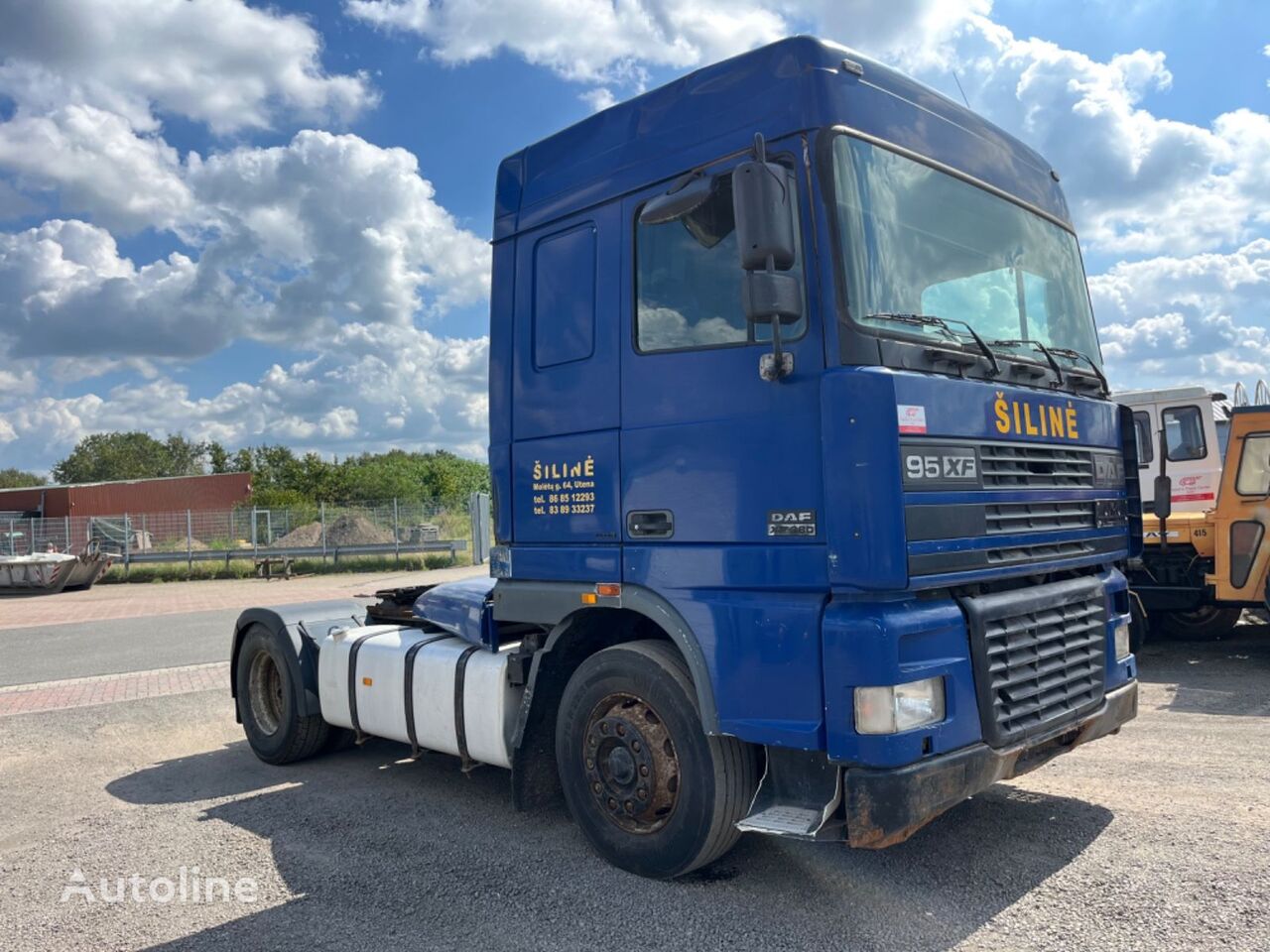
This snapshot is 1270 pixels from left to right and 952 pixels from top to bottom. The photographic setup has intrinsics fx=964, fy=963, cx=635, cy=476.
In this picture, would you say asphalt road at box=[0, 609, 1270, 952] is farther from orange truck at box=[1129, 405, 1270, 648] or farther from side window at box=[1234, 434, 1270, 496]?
side window at box=[1234, 434, 1270, 496]

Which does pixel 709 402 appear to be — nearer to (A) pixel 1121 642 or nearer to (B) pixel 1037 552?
(B) pixel 1037 552

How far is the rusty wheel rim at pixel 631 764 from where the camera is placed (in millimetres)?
4172

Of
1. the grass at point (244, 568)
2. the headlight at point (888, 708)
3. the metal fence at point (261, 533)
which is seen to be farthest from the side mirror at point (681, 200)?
the metal fence at point (261, 533)

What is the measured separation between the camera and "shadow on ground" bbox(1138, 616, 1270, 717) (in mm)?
7395

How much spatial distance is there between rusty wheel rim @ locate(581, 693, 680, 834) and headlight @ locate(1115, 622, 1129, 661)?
2.31 meters

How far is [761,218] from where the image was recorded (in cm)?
361

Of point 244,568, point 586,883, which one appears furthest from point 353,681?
point 244,568

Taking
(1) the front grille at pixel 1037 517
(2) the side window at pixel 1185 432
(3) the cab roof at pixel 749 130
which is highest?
(3) the cab roof at pixel 749 130

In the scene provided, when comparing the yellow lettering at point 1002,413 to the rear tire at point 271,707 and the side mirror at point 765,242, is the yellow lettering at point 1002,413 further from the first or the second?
the rear tire at point 271,707

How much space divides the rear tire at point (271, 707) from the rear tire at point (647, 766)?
2680 mm

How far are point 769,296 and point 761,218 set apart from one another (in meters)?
0.29

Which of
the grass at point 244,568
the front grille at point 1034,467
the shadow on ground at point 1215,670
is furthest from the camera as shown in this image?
the grass at point 244,568

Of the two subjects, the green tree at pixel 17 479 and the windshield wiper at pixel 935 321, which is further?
the green tree at pixel 17 479
